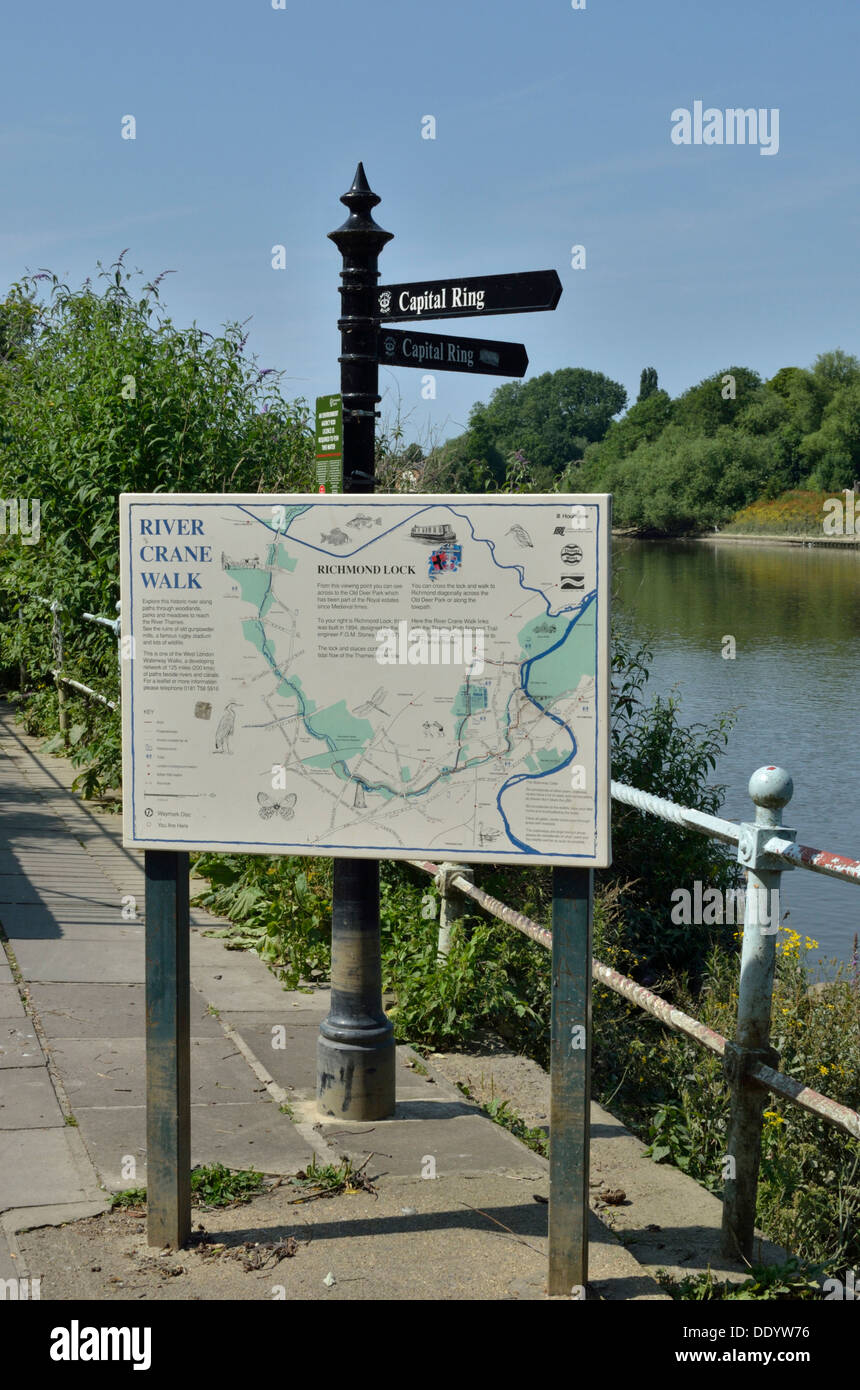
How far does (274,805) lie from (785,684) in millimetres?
17561

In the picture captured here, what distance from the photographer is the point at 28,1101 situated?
13.1 feet

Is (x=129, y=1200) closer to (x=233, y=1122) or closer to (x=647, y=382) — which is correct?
Result: (x=233, y=1122)

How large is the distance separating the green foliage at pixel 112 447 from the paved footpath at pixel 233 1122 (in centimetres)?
320

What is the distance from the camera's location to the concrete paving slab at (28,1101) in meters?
3.85

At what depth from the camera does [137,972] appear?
5.36m

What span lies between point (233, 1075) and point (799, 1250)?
1869 millimetres

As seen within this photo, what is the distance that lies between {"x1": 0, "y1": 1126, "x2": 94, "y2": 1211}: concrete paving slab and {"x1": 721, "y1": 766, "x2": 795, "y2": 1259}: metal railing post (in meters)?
1.66

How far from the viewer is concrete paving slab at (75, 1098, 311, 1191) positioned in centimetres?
366

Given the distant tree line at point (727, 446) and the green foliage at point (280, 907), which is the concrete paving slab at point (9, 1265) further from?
the distant tree line at point (727, 446)

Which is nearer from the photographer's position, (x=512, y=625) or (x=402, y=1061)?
(x=512, y=625)
